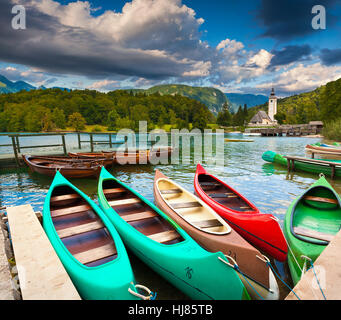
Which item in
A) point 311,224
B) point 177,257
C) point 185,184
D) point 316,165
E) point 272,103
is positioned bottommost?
point 185,184

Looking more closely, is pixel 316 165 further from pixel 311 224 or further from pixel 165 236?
pixel 165 236

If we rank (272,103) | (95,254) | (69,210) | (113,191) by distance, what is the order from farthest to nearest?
(272,103), (113,191), (69,210), (95,254)

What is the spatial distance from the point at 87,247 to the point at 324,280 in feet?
15.6

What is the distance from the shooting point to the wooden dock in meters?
3.04

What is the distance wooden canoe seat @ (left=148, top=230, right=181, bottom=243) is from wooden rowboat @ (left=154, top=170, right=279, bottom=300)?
0.51 metres

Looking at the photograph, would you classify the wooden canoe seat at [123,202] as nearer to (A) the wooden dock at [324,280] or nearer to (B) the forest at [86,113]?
(A) the wooden dock at [324,280]

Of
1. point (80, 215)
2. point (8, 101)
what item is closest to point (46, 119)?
point (8, 101)

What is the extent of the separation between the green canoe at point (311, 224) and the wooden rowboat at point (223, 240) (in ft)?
2.92

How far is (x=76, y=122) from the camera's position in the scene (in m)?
105

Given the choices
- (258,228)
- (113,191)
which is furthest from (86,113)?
(258,228)

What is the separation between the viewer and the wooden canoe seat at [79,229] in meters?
5.06

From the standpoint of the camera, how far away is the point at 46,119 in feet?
316

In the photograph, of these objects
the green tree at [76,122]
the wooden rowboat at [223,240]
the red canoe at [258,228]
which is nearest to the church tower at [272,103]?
the green tree at [76,122]
